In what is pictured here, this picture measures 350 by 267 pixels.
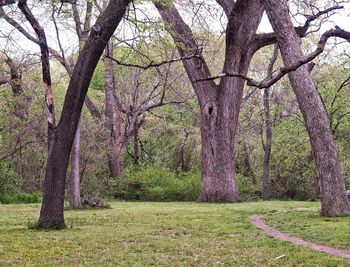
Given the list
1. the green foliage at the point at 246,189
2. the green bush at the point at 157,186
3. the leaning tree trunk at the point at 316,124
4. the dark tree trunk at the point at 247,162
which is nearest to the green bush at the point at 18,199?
the green bush at the point at 157,186

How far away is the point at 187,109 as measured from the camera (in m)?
34.3

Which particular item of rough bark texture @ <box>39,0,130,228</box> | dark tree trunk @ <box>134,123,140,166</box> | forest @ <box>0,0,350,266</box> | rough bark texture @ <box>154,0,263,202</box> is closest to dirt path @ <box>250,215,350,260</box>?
forest @ <box>0,0,350,266</box>

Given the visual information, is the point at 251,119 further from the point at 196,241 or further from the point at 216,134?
the point at 196,241

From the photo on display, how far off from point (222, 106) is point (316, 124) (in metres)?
9.19

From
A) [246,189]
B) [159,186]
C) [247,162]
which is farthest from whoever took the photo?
[247,162]

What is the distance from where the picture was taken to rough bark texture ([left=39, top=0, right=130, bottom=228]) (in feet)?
38.8

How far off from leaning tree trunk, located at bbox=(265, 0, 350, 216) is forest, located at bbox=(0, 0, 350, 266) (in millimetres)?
39

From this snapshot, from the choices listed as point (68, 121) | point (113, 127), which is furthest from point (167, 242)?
point (113, 127)

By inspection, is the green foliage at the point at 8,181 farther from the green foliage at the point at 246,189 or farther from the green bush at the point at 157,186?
the green foliage at the point at 246,189

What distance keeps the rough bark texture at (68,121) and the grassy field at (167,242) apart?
59 cm

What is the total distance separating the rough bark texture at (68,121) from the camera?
1183cm

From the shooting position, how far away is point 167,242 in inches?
403

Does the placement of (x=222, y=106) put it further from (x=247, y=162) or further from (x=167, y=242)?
(x=167, y=242)

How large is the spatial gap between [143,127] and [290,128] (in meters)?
9.40
